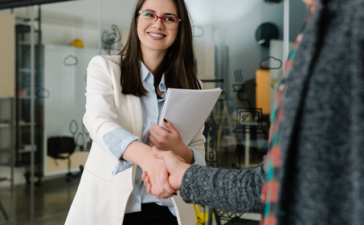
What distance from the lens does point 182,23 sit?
146 centimetres

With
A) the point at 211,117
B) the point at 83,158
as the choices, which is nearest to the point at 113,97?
the point at 211,117

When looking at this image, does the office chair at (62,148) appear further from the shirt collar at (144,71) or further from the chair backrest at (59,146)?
the shirt collar at (144,71)

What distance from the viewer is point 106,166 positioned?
4.15 ft

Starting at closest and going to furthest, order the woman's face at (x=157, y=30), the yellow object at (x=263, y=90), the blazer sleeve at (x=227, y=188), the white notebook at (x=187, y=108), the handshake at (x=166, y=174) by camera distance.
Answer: the blazer sleeve at (x=227, y=188)
the handshake at (x=166, y=174)
the white notebook at (x=187, y=108)
the woman's face at (x=157, y=30)
the yellow object at (x=263, y=90)

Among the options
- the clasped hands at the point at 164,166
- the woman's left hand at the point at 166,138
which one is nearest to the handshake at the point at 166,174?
the clasped hands at the point at 164,166

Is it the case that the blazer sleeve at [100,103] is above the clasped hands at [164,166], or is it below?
above

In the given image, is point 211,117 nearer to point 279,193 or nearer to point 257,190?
point 257,190

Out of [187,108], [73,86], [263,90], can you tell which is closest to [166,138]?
[187,108]

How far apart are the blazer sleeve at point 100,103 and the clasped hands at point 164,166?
16cm

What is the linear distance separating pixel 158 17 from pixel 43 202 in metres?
2.84

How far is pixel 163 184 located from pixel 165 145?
0.65ft

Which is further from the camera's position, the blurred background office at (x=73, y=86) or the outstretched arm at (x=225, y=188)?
the blurred background office at (x=73, y=86)

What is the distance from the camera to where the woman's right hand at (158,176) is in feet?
3.37

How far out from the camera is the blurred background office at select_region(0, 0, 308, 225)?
2818 millimetres
